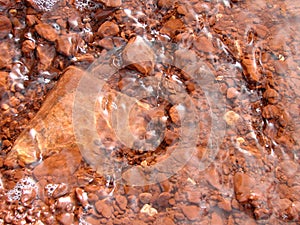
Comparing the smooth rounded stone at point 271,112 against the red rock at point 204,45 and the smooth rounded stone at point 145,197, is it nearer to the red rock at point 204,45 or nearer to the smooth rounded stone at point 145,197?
the red rock at point 204,45

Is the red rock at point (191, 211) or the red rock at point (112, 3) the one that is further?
the red rock at point (112, 3)

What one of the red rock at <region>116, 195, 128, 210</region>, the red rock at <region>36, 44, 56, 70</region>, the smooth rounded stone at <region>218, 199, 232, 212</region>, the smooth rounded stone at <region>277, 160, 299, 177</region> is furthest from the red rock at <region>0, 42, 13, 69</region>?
the smooth rounded stone at <region>277, 160, 299, 177</region>

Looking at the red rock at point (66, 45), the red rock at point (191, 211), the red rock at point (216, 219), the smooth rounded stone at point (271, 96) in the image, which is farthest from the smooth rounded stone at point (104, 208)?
the smooth rounded stone at point (271, 96)

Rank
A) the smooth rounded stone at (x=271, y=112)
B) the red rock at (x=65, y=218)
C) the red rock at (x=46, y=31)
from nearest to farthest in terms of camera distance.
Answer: the red rock at (x=65, y=218) < the smooth rounded stone at (x=271, y=112) < the red rock at (x=46, y=31)

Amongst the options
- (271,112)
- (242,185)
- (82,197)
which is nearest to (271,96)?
(271,112)

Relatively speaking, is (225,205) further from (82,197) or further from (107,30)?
(107,30)

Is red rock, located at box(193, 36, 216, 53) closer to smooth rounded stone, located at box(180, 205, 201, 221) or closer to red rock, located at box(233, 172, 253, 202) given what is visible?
red rock, located at box(233, 172, 253, 202)

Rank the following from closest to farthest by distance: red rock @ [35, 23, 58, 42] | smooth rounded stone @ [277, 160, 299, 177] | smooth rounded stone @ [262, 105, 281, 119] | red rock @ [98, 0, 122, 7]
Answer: smooth rounded stone @ [277, 160, 299, 177] → smooth rounded stone @ [262, 105, 281, 119] → red rock @ [35, 23, 58, 42] → red rock @ [98, 0, 122, 7]
